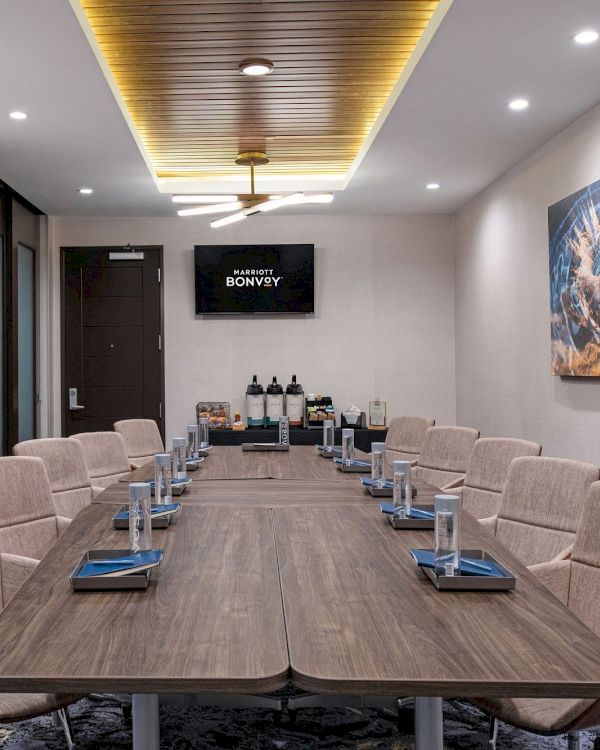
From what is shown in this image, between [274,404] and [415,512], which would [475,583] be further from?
[274,404]

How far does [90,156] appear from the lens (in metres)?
5.33

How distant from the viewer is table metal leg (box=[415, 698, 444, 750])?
5.64 ft

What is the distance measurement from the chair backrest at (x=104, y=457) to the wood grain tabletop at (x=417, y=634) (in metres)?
2.69

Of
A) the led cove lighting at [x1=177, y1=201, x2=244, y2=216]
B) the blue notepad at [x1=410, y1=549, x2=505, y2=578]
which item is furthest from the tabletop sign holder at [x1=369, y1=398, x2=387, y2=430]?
the blue notepad at [x1=410, y1=549, x2=505, y2=578]

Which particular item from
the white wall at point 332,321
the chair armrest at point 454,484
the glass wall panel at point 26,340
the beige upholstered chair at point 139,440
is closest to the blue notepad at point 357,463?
the chair armrest at point 454,484

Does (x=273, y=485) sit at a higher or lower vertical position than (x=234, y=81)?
lower

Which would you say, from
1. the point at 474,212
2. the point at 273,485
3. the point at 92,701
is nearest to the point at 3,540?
the point at 92,701

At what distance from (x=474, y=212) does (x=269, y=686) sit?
19.8 feet

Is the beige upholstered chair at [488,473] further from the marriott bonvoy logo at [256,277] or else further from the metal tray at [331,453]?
the marriott bonvoy logo at [256,277]

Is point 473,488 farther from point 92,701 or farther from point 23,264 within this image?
point 23,264

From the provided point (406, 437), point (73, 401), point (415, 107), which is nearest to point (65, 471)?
point (406, 437)

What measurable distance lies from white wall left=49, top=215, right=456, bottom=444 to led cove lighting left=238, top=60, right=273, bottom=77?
3.13 metres

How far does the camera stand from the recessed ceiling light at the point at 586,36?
11.3 feet

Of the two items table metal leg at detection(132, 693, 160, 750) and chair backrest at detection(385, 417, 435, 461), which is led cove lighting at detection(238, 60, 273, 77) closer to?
chair backrest at detection(385, 417, 435, 461)
